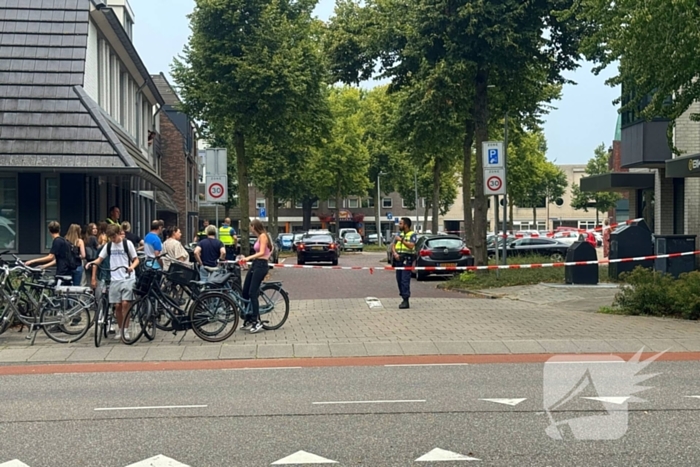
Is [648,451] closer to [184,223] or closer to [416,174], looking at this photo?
[184,223]

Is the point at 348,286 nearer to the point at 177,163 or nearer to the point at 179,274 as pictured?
the point at 179,274

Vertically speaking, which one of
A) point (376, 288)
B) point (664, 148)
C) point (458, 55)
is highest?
point (458, 55)

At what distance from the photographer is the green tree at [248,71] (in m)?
27.6

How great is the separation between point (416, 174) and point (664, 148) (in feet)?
142

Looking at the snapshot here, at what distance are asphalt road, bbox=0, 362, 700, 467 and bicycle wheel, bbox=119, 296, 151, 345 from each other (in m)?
2.33

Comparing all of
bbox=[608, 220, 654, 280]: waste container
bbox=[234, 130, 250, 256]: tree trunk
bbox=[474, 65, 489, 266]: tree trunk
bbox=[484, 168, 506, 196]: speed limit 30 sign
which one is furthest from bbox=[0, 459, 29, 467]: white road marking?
bbox=[234, 130, 250, 256]: tree trunk

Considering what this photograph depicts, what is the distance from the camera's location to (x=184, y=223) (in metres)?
50.6

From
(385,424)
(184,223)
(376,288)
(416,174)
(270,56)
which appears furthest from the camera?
(416,174)

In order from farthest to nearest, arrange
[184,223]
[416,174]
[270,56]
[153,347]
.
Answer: [416,174] < [184,223] < [270,56] < [153,347]

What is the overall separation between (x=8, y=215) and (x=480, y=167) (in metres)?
12.8

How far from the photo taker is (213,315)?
1234 centimetres

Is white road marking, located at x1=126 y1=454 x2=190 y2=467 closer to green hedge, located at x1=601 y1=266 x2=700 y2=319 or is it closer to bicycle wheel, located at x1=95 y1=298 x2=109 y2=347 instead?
bicycle wheel, located at x1=95 y1=298 x2=109 y2=347

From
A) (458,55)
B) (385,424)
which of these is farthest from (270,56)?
(385,424)

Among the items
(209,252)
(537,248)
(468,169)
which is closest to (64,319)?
(209,252)
